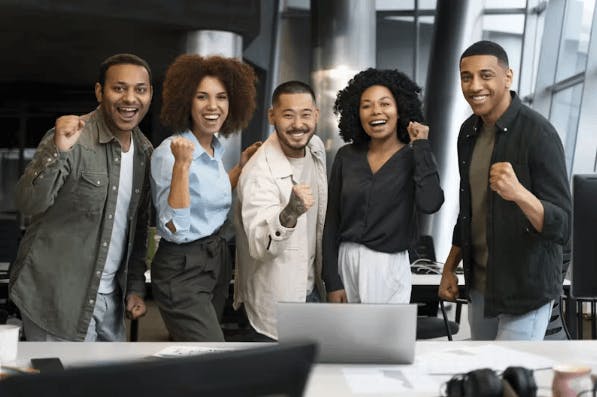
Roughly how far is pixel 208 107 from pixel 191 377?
219 centimetres

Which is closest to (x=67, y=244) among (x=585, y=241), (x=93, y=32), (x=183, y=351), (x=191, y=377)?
(x=183, y=351)

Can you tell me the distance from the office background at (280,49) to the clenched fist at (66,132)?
555 centimetres

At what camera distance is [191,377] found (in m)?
0.90

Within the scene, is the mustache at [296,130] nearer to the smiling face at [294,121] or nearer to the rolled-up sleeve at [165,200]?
the smiling face at [294,121]

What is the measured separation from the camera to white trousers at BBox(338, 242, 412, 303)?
2.84 m

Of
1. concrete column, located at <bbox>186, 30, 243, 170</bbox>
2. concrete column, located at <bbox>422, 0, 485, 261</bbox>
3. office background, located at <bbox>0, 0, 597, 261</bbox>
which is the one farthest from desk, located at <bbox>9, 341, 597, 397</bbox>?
concrete column, located at <bbox>422, 0, 485, 261</bbox>

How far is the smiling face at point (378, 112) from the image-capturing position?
2.91 m

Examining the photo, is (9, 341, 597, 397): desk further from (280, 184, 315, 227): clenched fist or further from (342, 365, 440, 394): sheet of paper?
(280, 184, 315, 227): clenched fist

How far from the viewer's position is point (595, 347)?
2377mm

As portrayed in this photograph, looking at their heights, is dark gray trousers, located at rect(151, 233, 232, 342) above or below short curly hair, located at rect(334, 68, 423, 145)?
below

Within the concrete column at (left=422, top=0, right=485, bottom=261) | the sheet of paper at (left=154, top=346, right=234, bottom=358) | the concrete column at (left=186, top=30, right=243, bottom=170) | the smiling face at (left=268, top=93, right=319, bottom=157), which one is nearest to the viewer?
the sheet of paper at (left=154, top=346, right=234, bottom=358)

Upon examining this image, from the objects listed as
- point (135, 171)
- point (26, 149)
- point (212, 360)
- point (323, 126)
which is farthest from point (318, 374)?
point (26, 149)

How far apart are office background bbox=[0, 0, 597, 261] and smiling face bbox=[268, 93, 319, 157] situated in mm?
5388

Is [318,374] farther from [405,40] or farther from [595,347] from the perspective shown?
[405,40]
